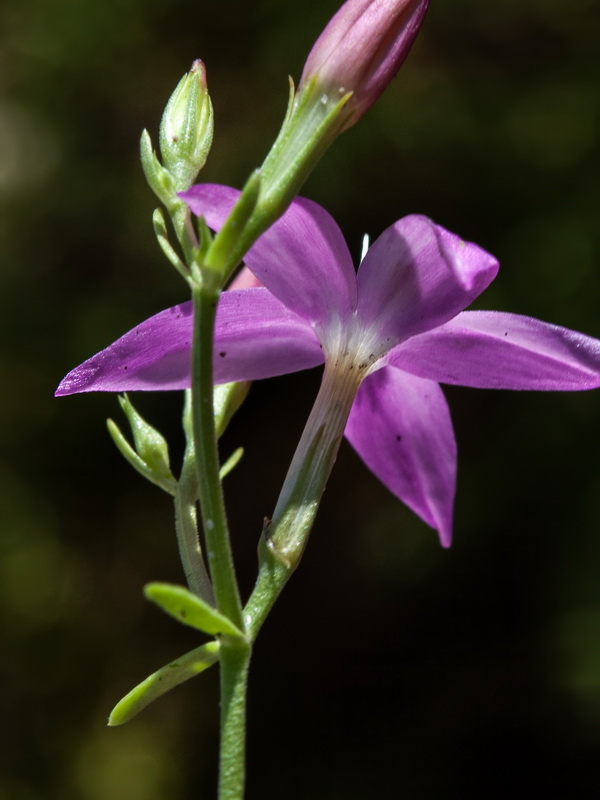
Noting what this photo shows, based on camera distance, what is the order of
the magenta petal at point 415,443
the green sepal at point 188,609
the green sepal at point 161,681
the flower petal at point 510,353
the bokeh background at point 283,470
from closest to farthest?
the green sepal at point 188,609 → the green sepal at point 161,681 → the flower petal at point 510,353 → the magenta petal at point 415,443 → the bokeh background at point 283,470

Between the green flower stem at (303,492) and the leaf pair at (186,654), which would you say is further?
the green flower stem at (303,492)

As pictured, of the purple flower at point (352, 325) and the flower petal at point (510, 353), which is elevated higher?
the purple flower at point (352, 325)

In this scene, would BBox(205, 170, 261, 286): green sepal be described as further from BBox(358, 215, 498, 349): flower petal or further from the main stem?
BBox(358, 215, 498, 349): flower petal

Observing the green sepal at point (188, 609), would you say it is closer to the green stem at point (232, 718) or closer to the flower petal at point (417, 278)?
the green stem at point (232, 718)

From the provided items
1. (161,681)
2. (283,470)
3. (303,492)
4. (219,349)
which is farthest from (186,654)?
(283,470)

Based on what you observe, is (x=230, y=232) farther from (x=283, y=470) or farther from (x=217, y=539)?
(x=283, y=470)

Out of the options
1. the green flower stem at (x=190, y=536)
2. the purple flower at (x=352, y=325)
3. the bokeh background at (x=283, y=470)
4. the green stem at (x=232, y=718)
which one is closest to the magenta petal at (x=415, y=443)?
the purple flower at (x=352, y=325)
